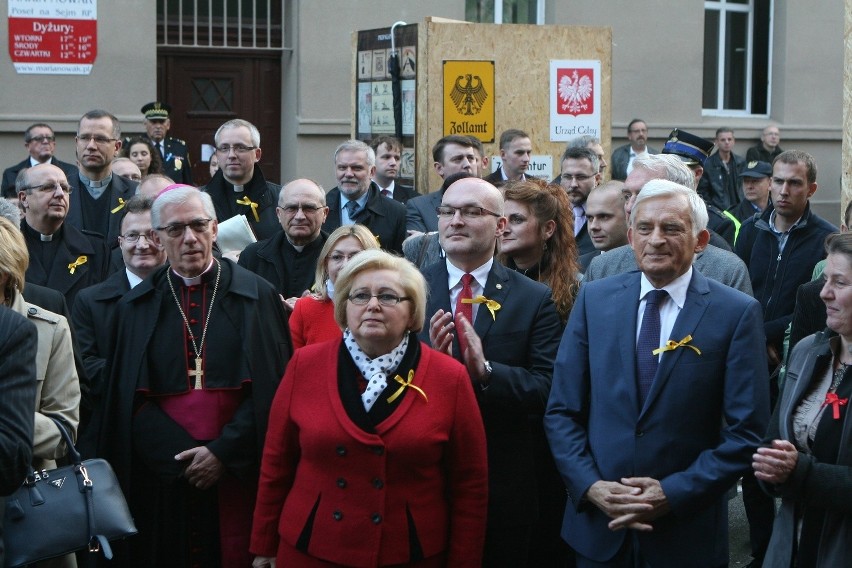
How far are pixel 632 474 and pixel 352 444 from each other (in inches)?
38.9

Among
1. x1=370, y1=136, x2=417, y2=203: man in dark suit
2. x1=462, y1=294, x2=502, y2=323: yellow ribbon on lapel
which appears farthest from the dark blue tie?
x1=370, y1=136, x2=417, y2=203: man in dark suit

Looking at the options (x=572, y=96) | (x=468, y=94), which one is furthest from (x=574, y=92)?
(x=468, y=94)

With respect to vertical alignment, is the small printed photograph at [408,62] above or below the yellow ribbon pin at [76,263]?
above

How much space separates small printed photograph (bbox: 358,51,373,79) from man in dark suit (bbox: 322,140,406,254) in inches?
72.3

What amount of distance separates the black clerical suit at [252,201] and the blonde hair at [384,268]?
144 inches

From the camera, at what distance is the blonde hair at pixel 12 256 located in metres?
4.29

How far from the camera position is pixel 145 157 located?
34.9 ft

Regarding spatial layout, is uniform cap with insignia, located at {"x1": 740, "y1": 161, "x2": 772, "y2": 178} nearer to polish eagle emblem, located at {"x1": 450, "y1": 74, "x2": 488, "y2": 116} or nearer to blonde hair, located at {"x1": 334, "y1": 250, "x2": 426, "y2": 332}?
polish eagle emblem, located at {"x1": 450, "y1": 74, "x2": 488, "y2": 116}

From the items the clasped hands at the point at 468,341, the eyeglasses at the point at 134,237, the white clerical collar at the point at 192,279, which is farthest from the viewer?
the eyeglasses at the point at 134,237

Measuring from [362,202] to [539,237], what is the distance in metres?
2.81

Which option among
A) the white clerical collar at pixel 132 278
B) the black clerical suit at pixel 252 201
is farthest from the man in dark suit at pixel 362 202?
the white clerical collar at pixel 132 278

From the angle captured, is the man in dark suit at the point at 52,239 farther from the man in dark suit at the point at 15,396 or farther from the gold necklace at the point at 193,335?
the man in dark suit at the point at 15,396

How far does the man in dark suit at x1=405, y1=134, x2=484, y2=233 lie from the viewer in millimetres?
8070

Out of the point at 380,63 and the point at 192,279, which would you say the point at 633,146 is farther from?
the point at 192,279
